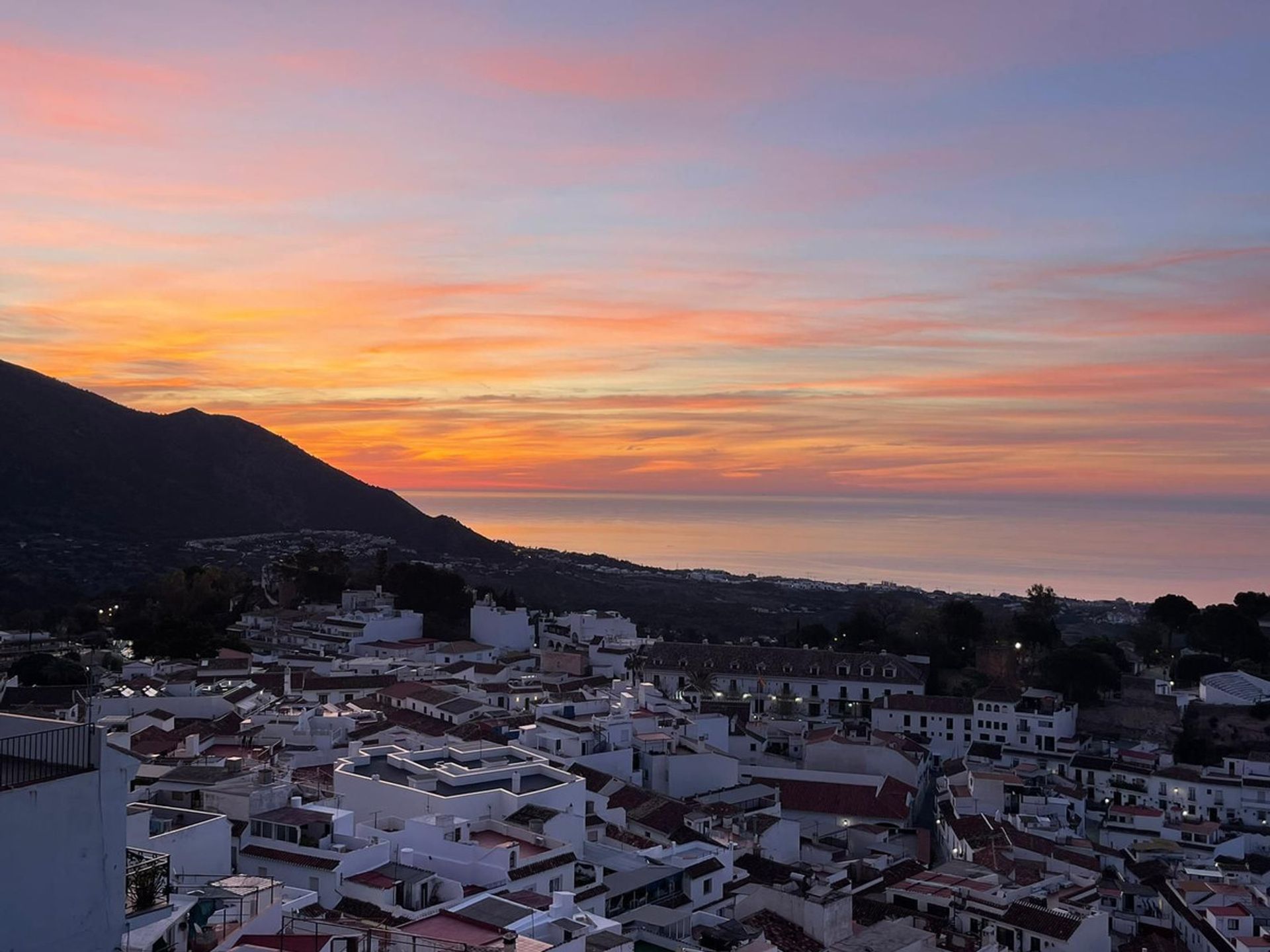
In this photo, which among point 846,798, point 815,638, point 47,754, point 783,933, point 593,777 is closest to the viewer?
point 47,754

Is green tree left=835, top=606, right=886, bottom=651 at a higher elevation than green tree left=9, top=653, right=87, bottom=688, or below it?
higher

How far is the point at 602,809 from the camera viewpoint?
20844 millimetres

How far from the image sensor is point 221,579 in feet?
152

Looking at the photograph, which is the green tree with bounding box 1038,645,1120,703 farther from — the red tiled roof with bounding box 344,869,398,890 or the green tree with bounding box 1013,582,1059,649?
the red tiled roof with bounding box 344,869,398,890

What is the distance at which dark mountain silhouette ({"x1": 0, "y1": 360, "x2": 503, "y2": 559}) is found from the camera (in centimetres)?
7075

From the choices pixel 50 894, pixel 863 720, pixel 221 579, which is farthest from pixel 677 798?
pixel 221 579

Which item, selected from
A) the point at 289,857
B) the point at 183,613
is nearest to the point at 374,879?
the point at 289,857

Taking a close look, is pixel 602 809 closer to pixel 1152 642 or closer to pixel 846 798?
pixel 846 798

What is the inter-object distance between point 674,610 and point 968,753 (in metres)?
35.5

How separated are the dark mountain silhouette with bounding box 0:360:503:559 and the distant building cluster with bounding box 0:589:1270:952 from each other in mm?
36579

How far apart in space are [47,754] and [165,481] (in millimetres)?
81191

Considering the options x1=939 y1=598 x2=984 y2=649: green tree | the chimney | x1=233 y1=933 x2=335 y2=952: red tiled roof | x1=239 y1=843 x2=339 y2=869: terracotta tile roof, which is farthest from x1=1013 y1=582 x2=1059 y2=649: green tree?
x1=233 y1=933 x2=335 y2=952: red tiled roof

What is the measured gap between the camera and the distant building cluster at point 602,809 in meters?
8.77

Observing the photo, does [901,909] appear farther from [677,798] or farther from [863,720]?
[863,720]
